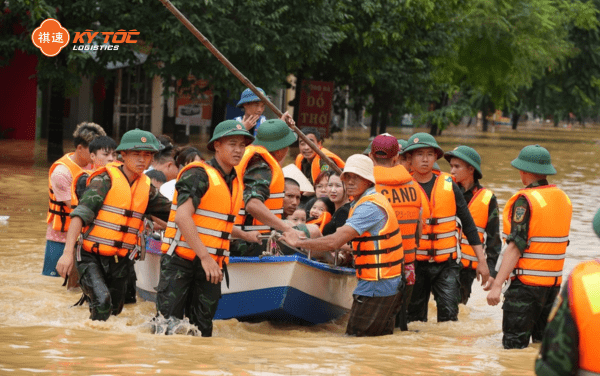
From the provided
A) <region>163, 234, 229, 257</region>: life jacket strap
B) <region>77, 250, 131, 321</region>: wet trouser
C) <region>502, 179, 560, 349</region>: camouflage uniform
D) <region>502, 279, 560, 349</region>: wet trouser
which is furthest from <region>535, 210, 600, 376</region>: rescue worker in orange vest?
<region>77, 250, 131, 321</region>: wet trouser

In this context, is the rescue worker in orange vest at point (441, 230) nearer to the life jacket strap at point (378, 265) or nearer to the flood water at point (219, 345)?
the flood water at point (219, 345)

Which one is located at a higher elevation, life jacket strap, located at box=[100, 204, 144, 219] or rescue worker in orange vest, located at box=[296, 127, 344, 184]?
rescue worker in orange vest, located at box=[296, 127, 344, 184]

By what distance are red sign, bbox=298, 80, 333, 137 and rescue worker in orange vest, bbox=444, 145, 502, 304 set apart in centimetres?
2148

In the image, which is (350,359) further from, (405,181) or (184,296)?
(405,181)

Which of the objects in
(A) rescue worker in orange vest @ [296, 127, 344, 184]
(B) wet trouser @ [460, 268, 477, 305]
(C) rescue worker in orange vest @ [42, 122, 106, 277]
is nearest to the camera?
(C) rescue worker in orange vest @ [42, 122, 106, 277]

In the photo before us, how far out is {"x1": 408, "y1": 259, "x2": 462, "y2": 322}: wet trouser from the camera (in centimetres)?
806

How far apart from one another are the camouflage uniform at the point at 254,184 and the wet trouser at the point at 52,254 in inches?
76.6

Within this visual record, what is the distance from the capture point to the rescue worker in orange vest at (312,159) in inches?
400

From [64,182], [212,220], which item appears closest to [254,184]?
[212,220]

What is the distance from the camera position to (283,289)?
25.1ft

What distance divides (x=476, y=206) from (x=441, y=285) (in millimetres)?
891

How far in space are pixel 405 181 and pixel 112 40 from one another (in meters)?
14.1

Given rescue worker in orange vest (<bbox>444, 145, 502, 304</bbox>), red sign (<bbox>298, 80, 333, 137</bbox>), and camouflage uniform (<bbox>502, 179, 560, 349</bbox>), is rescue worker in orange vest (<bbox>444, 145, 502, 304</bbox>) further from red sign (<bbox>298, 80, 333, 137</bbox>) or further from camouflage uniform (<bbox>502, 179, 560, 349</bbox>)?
red sign (<bbox>298, 80, 333, 137</bbox>)

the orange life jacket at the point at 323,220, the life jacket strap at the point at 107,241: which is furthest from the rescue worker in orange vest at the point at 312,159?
the life jacket strap at the point at 107,241
